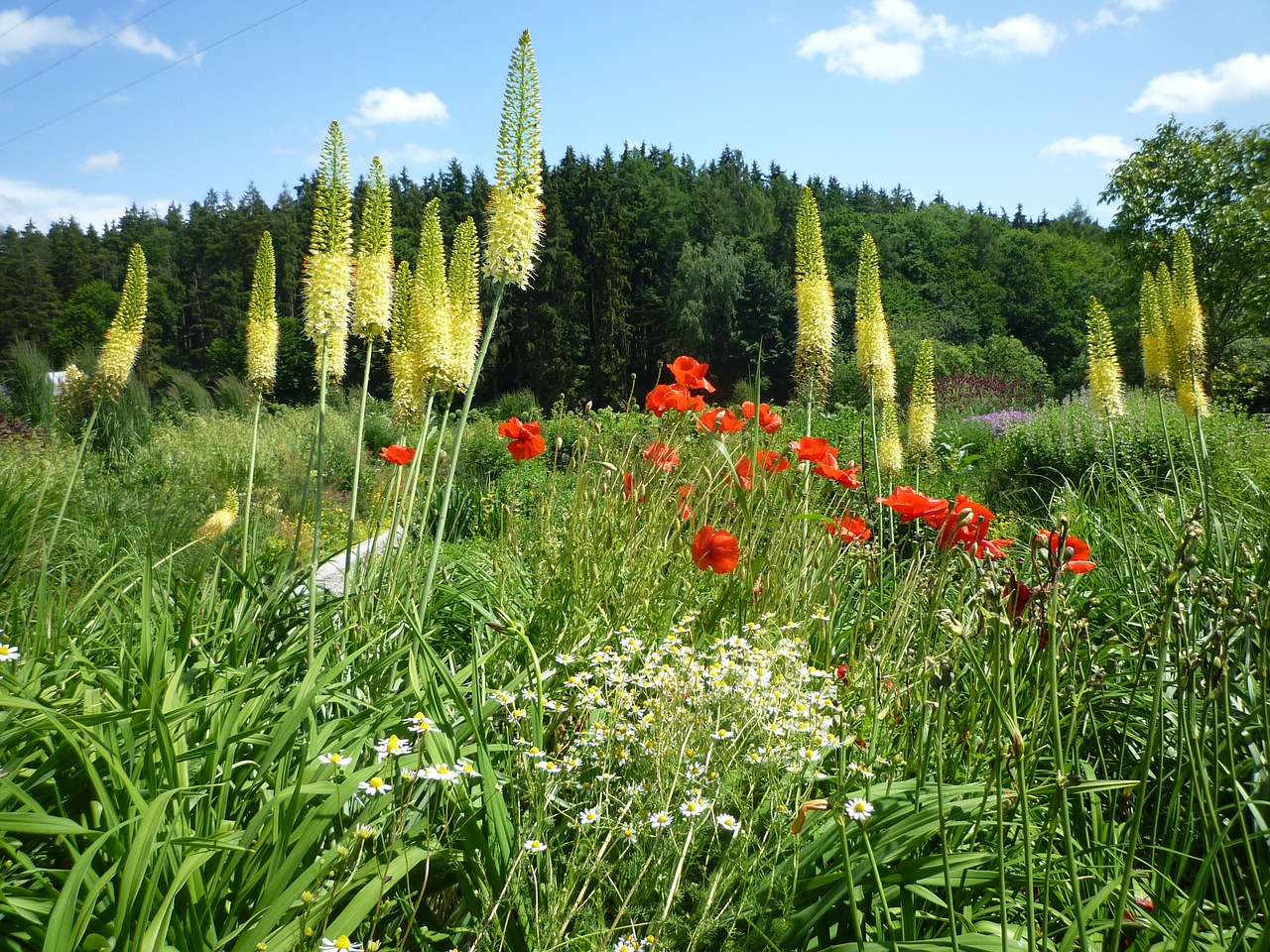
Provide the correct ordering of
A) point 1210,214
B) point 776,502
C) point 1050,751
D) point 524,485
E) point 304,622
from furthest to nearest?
point 1210,214, point 524,485, point 776,502, point 304,622, point 1050,751

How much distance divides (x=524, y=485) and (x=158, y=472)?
445 centimetres

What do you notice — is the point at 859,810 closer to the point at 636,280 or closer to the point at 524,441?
the point at 524,441

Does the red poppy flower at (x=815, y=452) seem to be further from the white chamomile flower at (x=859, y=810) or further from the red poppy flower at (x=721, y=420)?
the white chamomile flower at (x=859, y=810)

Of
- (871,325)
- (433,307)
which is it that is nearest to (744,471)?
(433,307)

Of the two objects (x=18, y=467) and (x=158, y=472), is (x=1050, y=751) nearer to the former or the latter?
(x=18, y=467)

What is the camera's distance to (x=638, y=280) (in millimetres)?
51875

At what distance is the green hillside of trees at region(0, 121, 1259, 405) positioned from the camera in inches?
1560

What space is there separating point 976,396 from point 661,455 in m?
14.6

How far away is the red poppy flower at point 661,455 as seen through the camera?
3.10m

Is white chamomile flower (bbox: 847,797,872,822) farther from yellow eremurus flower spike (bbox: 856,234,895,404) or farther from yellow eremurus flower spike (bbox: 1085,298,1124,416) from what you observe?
yellow eremurus flower spike (bbox: 1085,298,1124,416)

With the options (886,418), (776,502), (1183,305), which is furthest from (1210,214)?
(776,502)

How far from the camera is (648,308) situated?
1900 inches

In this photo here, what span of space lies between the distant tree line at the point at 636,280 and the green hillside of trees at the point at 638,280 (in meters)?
0.15

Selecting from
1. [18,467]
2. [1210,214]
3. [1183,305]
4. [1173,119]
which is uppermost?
[1173,119]
